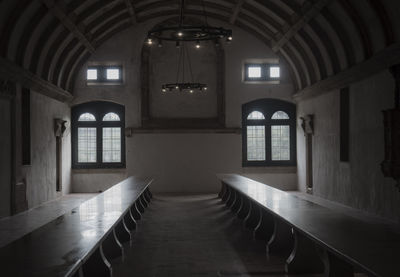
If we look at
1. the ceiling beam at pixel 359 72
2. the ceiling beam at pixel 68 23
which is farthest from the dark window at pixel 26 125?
the ceiling beam at pixel 359 72

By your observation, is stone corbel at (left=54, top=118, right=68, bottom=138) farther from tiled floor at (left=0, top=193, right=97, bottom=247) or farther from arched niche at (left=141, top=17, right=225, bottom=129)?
arched niche at (left=141, top=17, right=225, bottom=129)

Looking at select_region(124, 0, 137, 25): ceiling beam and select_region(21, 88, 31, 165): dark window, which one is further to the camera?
select_region(124, 0, 137, 25): ceiling beam

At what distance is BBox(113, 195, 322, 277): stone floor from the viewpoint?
691 centimetres

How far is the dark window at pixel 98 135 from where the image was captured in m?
19.8

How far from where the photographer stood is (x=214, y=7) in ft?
60.4

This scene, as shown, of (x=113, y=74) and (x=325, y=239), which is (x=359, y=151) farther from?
(x=113, y=74)

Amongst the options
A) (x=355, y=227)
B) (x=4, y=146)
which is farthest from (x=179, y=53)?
(x=355, y=227)

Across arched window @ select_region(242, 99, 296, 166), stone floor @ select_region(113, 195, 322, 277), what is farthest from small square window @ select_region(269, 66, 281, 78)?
stone floor @ select_region(113, 195, 322, 277)

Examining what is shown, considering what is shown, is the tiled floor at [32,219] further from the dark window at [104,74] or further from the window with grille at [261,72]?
the window with grille at [261,72]

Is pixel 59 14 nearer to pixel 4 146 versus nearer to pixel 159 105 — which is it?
pixel 4 146

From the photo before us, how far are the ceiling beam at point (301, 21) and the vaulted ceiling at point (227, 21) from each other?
3 cm

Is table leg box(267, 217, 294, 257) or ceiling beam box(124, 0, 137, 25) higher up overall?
ceiling beam box(124, 0, 137, 25)

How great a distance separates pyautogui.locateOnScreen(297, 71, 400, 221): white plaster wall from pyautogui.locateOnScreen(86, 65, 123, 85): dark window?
792 cm

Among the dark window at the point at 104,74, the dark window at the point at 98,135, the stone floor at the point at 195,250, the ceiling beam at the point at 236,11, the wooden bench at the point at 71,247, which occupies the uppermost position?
the ceiling beam at the point at 236,11
